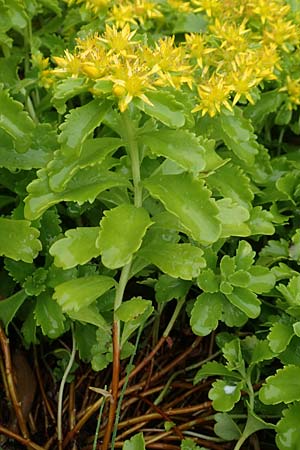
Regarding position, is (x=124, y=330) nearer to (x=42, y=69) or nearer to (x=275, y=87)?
(x=42, y=69)

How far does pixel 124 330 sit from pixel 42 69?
2.00 ft

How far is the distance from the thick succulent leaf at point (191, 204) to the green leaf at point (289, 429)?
1.04ft

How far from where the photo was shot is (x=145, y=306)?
3.38 ft

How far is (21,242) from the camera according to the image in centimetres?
112

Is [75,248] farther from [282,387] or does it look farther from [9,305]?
[282,387]

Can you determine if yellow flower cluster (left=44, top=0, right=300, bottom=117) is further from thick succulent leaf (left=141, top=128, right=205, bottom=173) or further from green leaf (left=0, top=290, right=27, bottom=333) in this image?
green leaf (left=0, top=290, right=27, bottom=333)

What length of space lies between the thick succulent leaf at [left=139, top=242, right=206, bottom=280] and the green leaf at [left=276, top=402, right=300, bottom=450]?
27cm

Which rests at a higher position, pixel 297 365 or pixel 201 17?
pixel 201 17

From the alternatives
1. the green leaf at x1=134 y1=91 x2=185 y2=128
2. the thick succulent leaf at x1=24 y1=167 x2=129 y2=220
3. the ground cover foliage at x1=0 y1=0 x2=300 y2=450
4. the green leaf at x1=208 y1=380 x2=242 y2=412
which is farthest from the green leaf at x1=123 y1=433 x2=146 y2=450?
the green leaf at x1=134 y1=91 x2=185 y2=128

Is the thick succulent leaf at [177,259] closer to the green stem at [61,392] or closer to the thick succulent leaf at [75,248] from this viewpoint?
the thick succulent leaf at [75,248]

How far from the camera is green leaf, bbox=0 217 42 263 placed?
1.11 m

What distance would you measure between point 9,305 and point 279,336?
485 millimetres

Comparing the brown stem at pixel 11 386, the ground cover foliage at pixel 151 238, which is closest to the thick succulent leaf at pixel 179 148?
the ground cover foliage at pixel 151 238

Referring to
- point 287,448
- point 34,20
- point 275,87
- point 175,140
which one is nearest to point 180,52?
point 175,140
